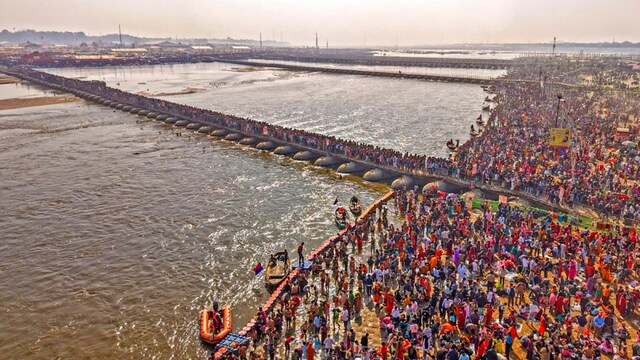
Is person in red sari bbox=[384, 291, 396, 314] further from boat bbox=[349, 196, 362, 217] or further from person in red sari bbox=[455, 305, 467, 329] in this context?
boat bbox=[349, 196, 362, 217]

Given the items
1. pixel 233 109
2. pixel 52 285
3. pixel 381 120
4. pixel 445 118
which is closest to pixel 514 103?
pixel 445 118

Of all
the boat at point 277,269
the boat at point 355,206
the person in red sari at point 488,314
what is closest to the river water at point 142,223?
the boat at point 277,269

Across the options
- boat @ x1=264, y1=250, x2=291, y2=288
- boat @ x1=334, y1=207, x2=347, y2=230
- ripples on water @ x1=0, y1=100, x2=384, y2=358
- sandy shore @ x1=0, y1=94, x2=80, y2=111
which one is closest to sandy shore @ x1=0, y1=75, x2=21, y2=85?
sandy shore @ x1=0, y1=94, x2=80, y2=111

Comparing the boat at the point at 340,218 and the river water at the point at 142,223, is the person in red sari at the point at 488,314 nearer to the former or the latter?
the river water at the point at 142,223

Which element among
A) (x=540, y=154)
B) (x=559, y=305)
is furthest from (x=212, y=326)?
(x=540, y=154)

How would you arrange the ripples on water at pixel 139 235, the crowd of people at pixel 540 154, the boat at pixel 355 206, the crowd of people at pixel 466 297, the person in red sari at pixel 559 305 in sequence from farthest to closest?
the boat at pixel 355 206 → the crowd of people at pixel 540 154 → the ripples on water at pixel 139 235 → the person in red sari at pixel 559 305 → the crowd of people at pixel 466 297

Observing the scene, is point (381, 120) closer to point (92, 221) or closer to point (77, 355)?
point (92, 221)
